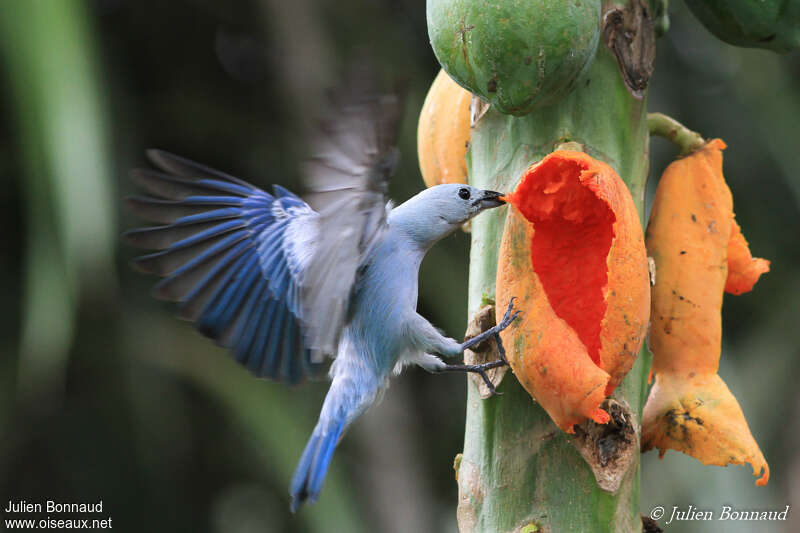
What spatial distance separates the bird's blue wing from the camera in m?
1.83

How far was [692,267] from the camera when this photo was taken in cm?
142

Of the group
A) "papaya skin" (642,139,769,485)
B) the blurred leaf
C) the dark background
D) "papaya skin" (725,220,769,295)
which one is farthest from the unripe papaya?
the dark background

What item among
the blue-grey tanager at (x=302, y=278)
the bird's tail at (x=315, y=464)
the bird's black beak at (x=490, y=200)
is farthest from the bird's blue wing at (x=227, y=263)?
the bird's black beak at (x=490, y=200)

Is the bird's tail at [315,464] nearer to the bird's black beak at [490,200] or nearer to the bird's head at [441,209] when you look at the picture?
the bird's head at [441,209]

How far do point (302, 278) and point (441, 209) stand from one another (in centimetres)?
35

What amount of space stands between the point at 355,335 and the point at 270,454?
1.65m

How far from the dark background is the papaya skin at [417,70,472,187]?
1704mm

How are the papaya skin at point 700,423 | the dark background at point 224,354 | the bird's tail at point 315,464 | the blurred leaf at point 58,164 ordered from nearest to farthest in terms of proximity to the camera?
the papaya skin at point 700,423, the bird's tail at point 315,464, the blurred leaf at point 58,164, the dark background at point 224,354

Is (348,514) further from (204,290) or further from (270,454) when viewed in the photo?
(204,290)

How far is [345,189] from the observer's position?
1.54 metres

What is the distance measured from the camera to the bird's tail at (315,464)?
5.77ft

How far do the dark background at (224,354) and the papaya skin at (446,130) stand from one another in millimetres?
1704

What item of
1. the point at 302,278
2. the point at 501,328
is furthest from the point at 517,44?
→ the point at 302,278

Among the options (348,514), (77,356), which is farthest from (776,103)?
(77,356)
